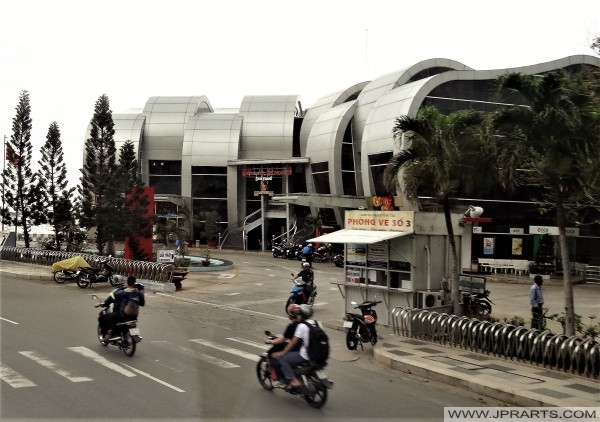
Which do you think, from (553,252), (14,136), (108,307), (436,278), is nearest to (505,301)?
(436,278)

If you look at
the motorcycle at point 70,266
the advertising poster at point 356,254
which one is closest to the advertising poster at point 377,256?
the advertising poster at point 356,254

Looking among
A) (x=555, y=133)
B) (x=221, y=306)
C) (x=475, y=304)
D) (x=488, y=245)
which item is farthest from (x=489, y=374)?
(x=488, y=245)

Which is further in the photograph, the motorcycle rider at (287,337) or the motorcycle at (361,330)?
the motorcycle at (361,330)

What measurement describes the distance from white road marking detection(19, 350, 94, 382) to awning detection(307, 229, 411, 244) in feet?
22.9

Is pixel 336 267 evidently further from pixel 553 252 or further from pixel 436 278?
pixel 436 278

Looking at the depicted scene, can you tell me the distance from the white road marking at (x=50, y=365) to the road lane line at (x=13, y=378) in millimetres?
532

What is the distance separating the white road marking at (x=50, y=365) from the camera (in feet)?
29.8

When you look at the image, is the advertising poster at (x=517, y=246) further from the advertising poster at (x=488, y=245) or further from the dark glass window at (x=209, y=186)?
the dark glass window at (x=209, y=186)

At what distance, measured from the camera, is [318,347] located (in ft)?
26.3

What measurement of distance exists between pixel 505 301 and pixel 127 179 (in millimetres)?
19167

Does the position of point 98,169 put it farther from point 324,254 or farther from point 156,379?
point 156,379

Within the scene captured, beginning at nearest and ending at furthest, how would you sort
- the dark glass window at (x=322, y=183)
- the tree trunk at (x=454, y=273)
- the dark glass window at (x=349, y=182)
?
1. the tree trunk at (x=454, y=273)
2. the dark glass window at (x=349, y=182)
3. the dark glass window at (x=322, y=183)

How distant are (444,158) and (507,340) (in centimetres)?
507

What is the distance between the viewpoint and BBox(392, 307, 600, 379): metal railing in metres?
9.94
